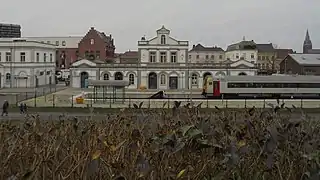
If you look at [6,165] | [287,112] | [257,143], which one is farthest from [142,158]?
[287,112]

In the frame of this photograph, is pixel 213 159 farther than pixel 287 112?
No

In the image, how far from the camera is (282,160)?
521cm

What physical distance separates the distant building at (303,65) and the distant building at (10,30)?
238 feet

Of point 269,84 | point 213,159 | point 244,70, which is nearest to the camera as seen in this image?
point 213,159

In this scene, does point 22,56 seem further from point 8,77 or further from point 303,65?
point 303,65

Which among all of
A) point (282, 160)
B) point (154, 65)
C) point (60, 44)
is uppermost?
point (60, 44)

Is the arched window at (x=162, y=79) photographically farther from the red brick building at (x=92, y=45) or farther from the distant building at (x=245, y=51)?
the distant building at (x=245, y=51)

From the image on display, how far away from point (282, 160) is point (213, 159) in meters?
0.80

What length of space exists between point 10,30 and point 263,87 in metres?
91.8

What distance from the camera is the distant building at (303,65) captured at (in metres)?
75.0

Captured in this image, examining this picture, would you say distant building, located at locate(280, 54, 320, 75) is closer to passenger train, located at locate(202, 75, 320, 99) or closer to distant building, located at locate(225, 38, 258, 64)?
passenger train, located at locate(202, 75, 320, 99)

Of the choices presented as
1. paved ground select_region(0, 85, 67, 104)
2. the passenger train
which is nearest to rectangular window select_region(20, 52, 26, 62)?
paved ground select_region(0, 85, 67, 104)

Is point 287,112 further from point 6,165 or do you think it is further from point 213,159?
point 6,165

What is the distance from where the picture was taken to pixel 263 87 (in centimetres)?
5094
